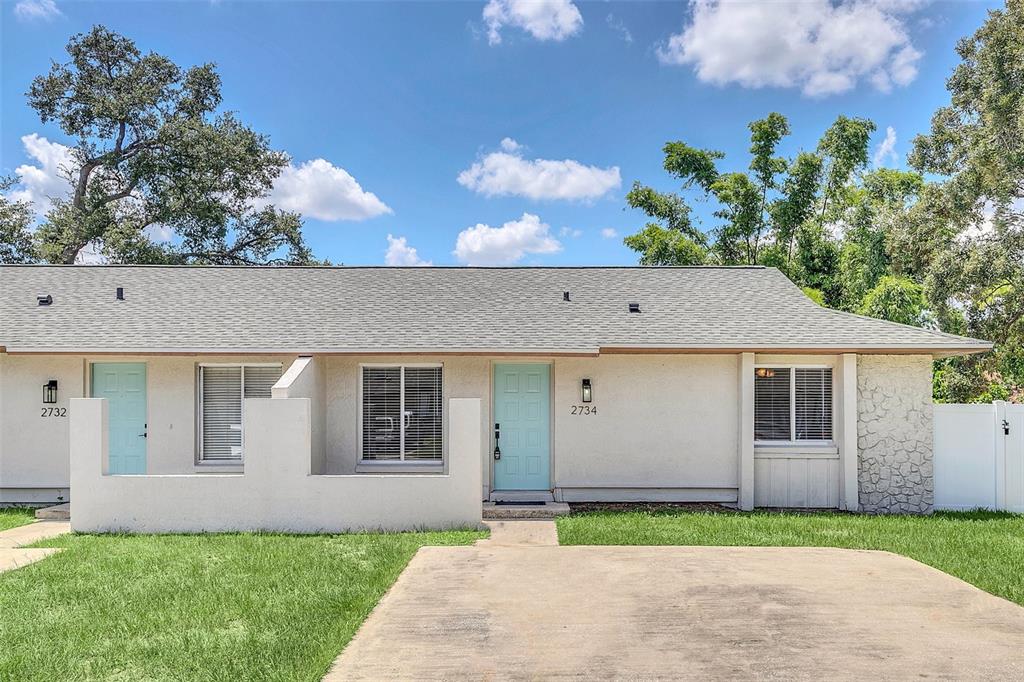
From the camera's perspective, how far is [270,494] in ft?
27.1

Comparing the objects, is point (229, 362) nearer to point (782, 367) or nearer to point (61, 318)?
point (61, 318)

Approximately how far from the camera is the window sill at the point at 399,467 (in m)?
10.1

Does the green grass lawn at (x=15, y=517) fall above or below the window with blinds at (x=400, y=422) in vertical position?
below

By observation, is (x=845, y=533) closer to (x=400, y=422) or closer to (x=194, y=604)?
(x=400, y=422)

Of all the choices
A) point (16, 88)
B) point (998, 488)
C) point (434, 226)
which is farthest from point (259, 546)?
point (16, 88)

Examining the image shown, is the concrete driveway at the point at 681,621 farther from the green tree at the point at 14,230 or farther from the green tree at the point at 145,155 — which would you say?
the green tree at the point at 14,230

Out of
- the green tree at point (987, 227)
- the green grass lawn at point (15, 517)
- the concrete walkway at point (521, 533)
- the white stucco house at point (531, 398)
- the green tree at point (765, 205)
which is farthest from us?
the green tree at point (765, 205)

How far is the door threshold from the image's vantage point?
978 centimetres

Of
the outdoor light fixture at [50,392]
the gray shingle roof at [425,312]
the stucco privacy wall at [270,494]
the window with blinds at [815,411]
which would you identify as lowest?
the stucco privacy wall at [270,494]

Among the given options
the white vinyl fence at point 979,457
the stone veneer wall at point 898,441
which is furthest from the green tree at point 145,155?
the white vinyl fence at point 979,457

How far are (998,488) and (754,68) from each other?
1690cm

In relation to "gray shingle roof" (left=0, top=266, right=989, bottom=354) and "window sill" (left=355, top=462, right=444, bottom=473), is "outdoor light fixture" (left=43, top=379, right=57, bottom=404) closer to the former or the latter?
"gray shingle roof" (left=0, top=266, right=989, bottom=354)

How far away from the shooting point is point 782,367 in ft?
33.4

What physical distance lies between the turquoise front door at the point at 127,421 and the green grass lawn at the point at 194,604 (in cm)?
244
